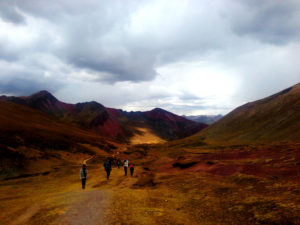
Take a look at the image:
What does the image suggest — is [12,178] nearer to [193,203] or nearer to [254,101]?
[193,203]

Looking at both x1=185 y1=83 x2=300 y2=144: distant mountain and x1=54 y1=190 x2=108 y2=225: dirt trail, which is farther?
x1=185 y1=83 x2=300 y2=144: distant mountain

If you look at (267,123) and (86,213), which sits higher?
(267,123)

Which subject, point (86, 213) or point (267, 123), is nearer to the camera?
point (86, 213)

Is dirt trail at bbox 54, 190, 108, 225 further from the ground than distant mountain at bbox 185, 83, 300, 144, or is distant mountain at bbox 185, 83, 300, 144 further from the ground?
distant mountain at bbox 185, 83, 300, 144

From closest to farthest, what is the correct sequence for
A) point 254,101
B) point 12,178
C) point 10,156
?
point 12,178
point 10,156
point 254,101

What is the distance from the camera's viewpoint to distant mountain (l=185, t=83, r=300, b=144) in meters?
98.7

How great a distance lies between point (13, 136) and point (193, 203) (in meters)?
58.1

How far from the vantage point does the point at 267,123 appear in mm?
121188

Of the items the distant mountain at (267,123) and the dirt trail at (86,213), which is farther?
the distant mountain at (267,123)

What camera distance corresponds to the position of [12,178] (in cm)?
3616

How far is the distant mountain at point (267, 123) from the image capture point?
98.7 meters

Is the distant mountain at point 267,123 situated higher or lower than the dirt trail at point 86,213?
higher

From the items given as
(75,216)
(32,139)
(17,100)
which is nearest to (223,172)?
(75,216)

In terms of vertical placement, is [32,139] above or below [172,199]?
above
